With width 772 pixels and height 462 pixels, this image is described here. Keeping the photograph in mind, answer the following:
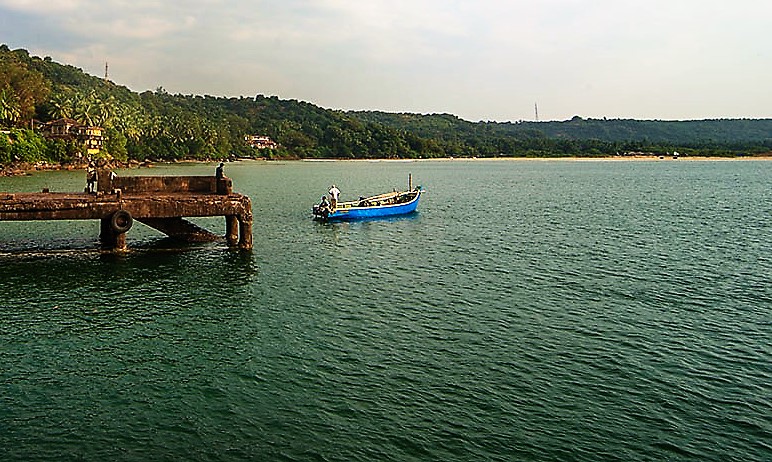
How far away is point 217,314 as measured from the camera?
23562mm

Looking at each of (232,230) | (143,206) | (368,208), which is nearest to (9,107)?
(368,208)

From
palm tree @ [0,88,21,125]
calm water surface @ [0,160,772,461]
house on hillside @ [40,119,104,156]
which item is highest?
palm tree @ [0,88,21,125]

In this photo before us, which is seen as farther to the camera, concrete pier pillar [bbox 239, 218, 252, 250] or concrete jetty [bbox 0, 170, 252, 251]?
concrete pier pillar [bbox 239, 218, 252, 250]

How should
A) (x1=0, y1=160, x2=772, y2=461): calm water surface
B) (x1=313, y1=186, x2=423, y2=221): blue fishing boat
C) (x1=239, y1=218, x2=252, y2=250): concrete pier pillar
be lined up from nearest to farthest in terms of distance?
1. (x1=0, y1=160, x2=772, y2=461): calm water surface
2. (x1=239, y1=218, x2=252, y2=250): concrete pier pillar
3. (x1=313, y1=186, x2=423, y2=221): blue fishing boat

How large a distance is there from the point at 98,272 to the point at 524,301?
19226 millimetres

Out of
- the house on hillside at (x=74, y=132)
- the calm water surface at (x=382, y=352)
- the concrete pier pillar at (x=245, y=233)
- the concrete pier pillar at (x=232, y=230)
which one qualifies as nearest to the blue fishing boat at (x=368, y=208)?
the calm water surface at (x=382, y=352)

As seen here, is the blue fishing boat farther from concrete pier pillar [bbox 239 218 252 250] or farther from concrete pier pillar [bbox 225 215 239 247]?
concrete pier pillar [bbox 239 218 252 250]

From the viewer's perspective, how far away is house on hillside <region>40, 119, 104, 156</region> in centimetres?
12706

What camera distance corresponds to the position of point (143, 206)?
32.1 m

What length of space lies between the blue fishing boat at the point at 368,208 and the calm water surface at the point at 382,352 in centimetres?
1120

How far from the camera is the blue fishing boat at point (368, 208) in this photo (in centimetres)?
4969

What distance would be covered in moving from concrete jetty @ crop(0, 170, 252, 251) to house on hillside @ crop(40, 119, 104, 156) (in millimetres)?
100564

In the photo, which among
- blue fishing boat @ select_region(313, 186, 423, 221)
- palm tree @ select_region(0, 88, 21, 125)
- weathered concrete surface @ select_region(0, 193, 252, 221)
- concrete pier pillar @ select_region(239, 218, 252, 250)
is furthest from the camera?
palm tree @ select_region(0, 88, 21, 125)

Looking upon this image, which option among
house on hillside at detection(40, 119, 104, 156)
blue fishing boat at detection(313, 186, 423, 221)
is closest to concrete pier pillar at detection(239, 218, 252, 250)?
blue fishing boat at detection(313, 186, 423, 221)
